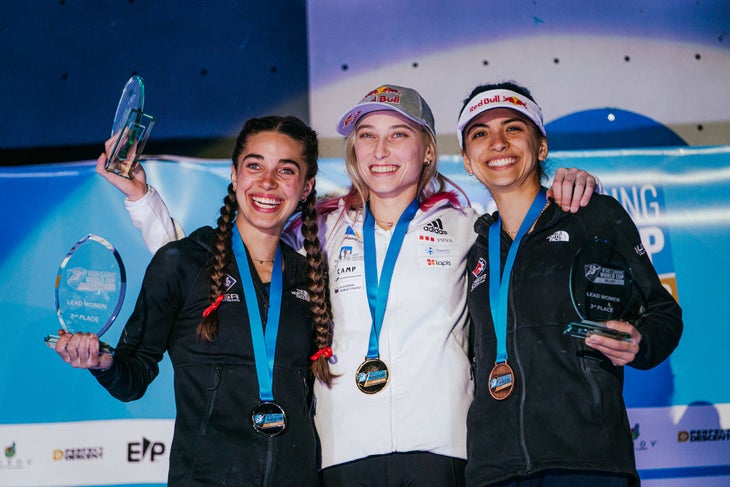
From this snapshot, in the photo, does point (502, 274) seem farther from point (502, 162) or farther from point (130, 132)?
point (130, 132)

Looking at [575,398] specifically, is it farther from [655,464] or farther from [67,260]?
[655,464]

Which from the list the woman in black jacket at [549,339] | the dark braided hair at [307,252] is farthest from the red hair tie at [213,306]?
the woman in black jacket at [549,339]

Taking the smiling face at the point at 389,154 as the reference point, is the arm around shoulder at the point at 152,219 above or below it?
below

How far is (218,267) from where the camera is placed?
2.51m

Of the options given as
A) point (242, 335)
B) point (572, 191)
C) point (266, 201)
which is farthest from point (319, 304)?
point (572, 191)

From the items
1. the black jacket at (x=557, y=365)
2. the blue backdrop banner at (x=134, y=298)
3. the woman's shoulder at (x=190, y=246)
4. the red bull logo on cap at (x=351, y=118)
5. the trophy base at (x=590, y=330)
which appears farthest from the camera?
the blue backdrop banner at (x=134, y=298)

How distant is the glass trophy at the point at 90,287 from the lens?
2.23m

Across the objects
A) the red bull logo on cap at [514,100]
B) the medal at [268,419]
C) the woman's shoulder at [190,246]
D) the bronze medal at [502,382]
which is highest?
the red bull logo on cap at [514,100]

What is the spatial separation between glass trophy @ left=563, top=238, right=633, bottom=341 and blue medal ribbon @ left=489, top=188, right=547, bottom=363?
0.93ft

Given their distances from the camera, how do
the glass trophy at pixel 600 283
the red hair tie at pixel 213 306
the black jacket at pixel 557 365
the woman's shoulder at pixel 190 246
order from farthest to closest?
the woman's shoulder at pixel 190 246
the red hair tie at pixel 213 306
the black jacket at pixel 557 365
the glass trophy at pixel 600 283

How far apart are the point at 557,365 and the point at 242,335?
1.06 m

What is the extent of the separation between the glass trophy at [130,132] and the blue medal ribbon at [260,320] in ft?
1.51

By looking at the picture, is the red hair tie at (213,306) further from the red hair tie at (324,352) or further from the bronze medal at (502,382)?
the bronze medal at (502,382)

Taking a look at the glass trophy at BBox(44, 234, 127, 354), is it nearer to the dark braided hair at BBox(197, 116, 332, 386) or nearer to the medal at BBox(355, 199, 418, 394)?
the dark braided hair at BBox(197, 116, 332, 386)
